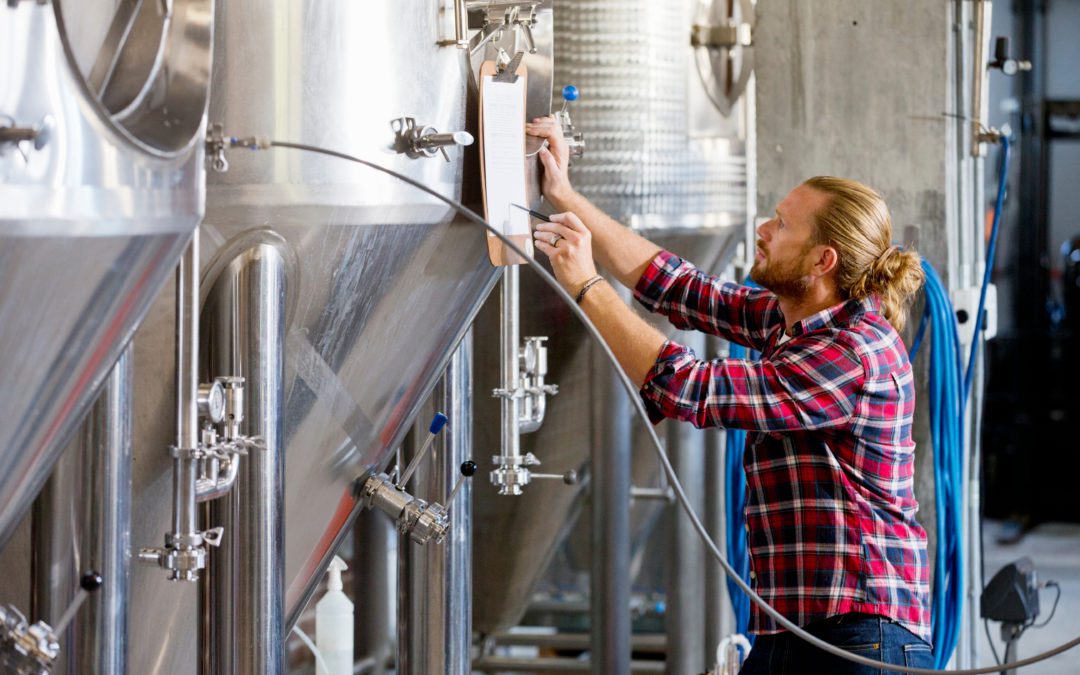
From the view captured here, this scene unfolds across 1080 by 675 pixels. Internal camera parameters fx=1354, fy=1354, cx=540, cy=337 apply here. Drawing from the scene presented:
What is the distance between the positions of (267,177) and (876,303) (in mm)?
869

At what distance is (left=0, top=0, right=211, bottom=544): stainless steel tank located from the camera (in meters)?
1.00

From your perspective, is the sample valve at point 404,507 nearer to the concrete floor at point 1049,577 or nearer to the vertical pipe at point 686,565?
the vertical pipe at point 686,565

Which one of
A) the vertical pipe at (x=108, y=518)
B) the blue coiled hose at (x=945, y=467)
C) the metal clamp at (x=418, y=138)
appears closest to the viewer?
the vertical pipe at (x=108, y=518)

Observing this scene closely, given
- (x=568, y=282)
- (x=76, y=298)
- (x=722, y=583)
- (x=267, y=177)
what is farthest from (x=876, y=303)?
(x=722, y=583)

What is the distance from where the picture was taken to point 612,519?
2918mm

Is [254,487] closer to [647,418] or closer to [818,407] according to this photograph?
[647,418]

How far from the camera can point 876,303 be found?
1.87 metres

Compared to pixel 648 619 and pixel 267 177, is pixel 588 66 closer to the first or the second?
pixel 267 177

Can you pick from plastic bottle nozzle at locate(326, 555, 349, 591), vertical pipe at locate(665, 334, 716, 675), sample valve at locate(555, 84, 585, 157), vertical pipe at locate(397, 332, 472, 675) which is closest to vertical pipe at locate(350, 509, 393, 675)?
vertical pipe at locate(665, 334, 716, 675)

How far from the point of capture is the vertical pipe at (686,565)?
3.24 m

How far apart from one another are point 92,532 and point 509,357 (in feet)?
2.87

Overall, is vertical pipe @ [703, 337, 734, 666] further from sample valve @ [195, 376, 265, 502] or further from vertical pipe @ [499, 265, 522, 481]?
sample valve @ [195, 376, 265, 502]

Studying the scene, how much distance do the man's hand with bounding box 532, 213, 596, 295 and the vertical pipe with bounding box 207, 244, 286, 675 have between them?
43cm

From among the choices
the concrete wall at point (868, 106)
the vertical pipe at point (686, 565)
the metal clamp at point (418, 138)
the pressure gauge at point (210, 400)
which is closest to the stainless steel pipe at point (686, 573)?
the vertical pipe at point (686, 565)
